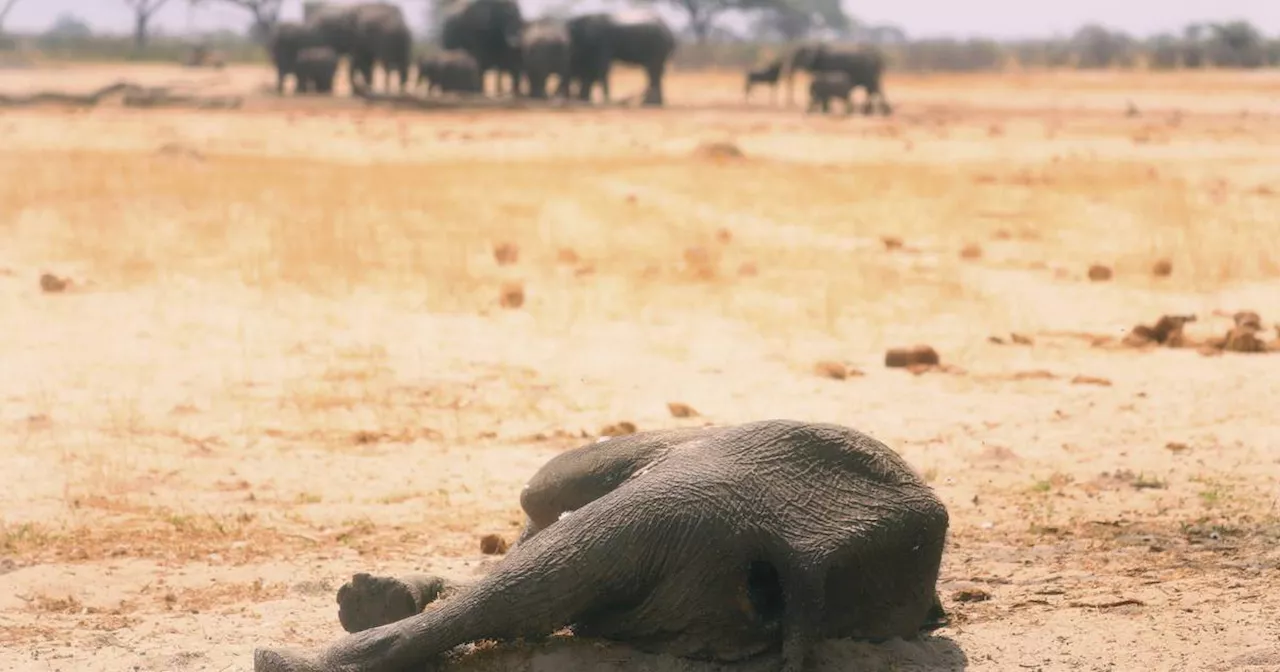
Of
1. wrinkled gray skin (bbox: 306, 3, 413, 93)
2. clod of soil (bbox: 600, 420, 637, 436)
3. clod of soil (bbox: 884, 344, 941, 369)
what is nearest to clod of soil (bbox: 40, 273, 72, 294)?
clod of soil (bbox: 600, 420, 637, 436)

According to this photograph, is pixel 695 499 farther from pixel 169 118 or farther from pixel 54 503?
pixel 169 118

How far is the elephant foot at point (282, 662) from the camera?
14.1ft

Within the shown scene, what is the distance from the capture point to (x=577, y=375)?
30.6 feet

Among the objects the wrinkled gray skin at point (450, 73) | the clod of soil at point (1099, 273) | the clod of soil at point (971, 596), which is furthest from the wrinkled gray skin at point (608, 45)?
the clod of soil at point (971, 596)

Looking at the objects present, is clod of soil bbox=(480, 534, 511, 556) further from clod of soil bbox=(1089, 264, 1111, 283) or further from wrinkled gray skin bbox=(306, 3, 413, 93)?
wrinkled gray skin bbox=(306, 3, 413, 93)

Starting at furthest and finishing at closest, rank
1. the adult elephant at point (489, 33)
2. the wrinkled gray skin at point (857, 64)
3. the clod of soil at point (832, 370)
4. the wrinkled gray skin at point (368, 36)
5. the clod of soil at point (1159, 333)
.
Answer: the adult elephant at point (489, 33), the wrinkled gray skin at point (368, 36), the wrinkled gray skin at point (857, 64), the clod of soil at point (1159, 333), the clod of soil at point (832, 370)

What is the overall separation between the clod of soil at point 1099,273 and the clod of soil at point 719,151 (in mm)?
10297

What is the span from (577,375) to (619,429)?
138cm

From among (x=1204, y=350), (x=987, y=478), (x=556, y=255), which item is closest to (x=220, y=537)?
(x=987, y=478)

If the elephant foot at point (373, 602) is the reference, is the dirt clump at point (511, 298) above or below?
below

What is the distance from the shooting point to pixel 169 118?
30203 mm

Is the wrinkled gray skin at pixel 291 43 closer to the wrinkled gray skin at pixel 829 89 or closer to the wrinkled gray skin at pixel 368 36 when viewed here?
the wrinkled gray skin at pixel 368 36

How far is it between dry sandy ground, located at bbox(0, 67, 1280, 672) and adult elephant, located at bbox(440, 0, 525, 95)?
842 inches

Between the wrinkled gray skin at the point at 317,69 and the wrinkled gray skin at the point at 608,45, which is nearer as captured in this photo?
the wrinkled gray skin at the point at 317,69
